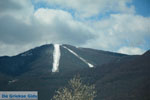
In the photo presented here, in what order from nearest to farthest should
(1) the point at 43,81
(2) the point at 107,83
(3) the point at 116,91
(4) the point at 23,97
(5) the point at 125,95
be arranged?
(4) the point at 23,97
(5) the point at 125,95
(3) the point at 116,91
(2) the point at 107,83
(1) the point at 43,81

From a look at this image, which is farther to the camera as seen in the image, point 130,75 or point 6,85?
point 6,85

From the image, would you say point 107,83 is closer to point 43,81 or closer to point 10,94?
point 43,81

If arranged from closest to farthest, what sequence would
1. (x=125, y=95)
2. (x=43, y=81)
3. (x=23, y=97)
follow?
(x=23, y=97)
(x=125, y=95)
(x=43, y=81)

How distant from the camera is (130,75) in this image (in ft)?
428

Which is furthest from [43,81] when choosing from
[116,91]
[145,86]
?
[145,86]

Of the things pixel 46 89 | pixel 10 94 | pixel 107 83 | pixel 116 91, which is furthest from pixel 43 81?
pixel 10 94

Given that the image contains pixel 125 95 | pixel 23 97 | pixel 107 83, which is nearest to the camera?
pixel 23 97

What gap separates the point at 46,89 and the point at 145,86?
51.1m

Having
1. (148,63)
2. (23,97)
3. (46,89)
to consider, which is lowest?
(23,97)

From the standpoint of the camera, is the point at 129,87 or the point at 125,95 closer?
the point at 125,95

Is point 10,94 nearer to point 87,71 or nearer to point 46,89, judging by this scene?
point 46,89

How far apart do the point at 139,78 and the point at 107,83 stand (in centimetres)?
1461

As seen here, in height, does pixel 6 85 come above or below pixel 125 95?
above

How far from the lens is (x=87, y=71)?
159m
